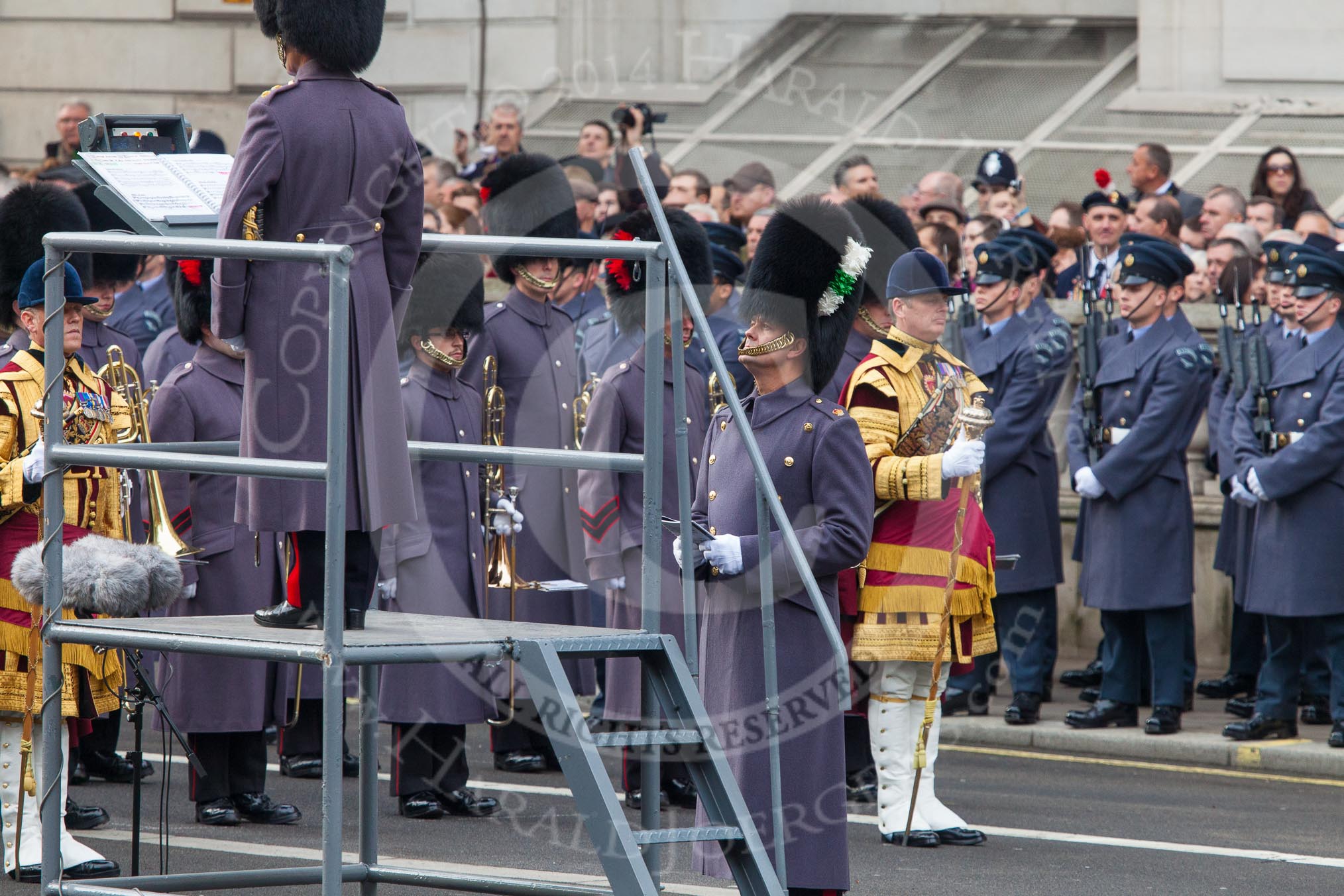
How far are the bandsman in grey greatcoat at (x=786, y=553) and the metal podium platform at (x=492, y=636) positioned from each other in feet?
0.28

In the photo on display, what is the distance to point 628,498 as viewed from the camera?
8.90 meters

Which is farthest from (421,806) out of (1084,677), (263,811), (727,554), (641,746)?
(1084,677)

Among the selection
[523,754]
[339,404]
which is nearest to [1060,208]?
[523,754]

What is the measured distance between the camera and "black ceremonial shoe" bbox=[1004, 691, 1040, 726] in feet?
34.1

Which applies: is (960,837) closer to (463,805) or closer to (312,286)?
(463,805)

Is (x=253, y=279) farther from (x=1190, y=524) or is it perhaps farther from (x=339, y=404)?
(x=1190, y=524)

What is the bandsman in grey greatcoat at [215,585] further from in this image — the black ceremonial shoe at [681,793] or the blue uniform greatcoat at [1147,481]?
the blue uniform greatcoat at [1147,481]

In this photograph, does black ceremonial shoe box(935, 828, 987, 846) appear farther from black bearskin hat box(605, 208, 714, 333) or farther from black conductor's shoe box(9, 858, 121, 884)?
black conductor's shoe box(9, 858, 121, 884)

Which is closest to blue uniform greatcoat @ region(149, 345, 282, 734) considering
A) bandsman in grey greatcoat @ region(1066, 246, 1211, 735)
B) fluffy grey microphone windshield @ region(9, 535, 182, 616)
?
fluffy grey microphone windshield @ region(9, 535, 182, 616)

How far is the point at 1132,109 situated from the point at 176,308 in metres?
12.2

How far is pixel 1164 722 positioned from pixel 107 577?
5.56m

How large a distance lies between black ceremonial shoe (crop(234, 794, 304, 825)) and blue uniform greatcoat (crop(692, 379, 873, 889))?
245 centimetres

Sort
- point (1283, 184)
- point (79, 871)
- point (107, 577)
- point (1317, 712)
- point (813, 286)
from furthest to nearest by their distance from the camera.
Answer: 1. point (1283, 184)
2. point (1317, 712)
3. point (79, 871)
4. point (813, 286)
5. point (107, 577)

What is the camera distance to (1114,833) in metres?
8.27
